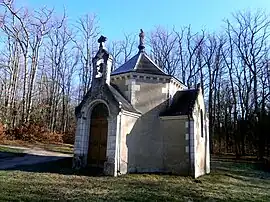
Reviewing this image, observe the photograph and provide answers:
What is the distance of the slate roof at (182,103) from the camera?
549 inches

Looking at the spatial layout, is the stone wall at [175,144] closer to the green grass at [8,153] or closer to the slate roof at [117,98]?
the slate roof at [117,98]

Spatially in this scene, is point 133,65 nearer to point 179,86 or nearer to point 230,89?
point 179,86

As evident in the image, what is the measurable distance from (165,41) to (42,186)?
35.8m

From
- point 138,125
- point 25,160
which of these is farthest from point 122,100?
point 25,160

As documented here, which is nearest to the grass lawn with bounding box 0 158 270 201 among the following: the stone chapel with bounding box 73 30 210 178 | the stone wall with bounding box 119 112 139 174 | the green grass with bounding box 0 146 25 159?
the stone wall with bounding box 119 112 139 174

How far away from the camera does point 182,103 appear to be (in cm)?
1473

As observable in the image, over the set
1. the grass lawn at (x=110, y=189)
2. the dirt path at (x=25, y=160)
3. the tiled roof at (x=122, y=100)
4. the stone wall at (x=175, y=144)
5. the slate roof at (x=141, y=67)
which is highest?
the slate roof at (x=141, y=67)

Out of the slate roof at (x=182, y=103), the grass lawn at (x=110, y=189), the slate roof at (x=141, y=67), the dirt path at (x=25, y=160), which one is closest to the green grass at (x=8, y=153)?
the dirt path at (x=25, y=160)

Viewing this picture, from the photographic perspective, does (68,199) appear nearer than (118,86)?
Yes

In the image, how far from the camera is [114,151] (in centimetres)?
1245

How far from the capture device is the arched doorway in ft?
44.4

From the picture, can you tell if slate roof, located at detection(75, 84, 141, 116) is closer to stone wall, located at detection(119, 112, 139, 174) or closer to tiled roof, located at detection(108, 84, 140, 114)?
tiled roof, located at detection(108, 84, 140, 114)

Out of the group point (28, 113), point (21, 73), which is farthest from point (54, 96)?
point (28, 113)

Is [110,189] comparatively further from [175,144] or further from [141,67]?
[141,67]
